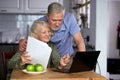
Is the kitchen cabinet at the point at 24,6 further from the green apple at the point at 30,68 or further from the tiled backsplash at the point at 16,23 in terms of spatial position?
the green apple at the point at 30,68

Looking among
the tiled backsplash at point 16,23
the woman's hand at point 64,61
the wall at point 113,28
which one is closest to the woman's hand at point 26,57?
the woman's hand at point 64,61

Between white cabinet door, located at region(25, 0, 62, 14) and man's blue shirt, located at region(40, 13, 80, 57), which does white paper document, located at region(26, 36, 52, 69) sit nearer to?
man's blue shirt, located at region(40, 13, 80, 57)

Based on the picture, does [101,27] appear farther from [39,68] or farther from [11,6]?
[11,6]

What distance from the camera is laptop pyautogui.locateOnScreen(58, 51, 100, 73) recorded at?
170 centimetres

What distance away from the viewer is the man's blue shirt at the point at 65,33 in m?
2.41

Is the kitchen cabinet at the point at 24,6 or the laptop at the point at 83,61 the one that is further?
the kitchen cabinet at the point at 24,6

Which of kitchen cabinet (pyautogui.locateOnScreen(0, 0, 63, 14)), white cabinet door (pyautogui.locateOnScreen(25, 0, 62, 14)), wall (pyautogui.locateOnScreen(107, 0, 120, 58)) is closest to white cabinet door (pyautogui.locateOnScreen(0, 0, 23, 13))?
kitchen cabinet (pyautogui.locateOnScreen(0, 0, 63, 14))

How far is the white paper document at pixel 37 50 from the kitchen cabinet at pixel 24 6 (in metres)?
3.51

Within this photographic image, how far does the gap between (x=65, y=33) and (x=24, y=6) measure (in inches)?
117

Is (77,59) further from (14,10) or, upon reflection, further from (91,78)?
(14,10)

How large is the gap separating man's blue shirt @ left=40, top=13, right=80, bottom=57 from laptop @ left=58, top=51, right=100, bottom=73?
Result: 623 mm

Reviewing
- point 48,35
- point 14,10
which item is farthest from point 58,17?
point 14,10

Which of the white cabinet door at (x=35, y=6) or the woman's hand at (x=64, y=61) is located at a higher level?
the white cabinet door at (x=35, y=6)

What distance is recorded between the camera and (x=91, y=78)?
1644mm
